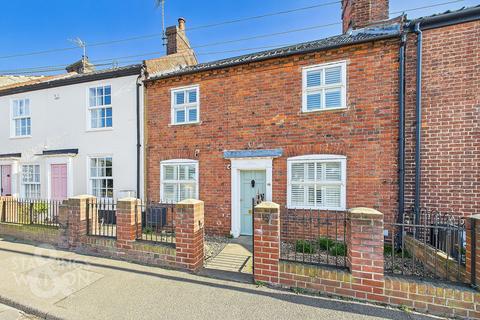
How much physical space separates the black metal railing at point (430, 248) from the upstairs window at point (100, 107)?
1000 cm

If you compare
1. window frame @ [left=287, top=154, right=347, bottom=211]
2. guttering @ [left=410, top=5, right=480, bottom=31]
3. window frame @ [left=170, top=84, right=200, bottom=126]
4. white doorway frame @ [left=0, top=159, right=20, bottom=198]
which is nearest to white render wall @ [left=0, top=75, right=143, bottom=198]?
white doorway frame @ [left=0, top=159, right=20, bottom=198]

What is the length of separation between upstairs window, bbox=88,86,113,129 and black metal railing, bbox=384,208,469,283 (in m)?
10.00

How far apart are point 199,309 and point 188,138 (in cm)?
571

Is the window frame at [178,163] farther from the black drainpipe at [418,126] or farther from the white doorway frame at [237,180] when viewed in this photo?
the black drainpipe at [418,126]

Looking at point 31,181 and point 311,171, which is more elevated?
point 311,171

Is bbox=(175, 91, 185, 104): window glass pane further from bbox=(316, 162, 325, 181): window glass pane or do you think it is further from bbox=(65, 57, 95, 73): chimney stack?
bbox=(65, 57, 95, 73): chimney stack

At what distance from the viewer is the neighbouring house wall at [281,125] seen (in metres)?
6.20

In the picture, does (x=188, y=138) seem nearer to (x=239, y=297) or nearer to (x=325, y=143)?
(x=325, y=143)

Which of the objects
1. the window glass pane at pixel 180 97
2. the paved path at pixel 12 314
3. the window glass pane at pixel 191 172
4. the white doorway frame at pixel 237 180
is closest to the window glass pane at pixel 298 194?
the white doorway frame at pixel 237 180

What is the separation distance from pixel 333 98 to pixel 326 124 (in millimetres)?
736

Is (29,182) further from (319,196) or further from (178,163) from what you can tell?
(319,196)

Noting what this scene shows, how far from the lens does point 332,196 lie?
6.61 meters

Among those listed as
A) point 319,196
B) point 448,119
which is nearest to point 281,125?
point 319,196

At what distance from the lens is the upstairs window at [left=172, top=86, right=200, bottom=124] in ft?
27.2
